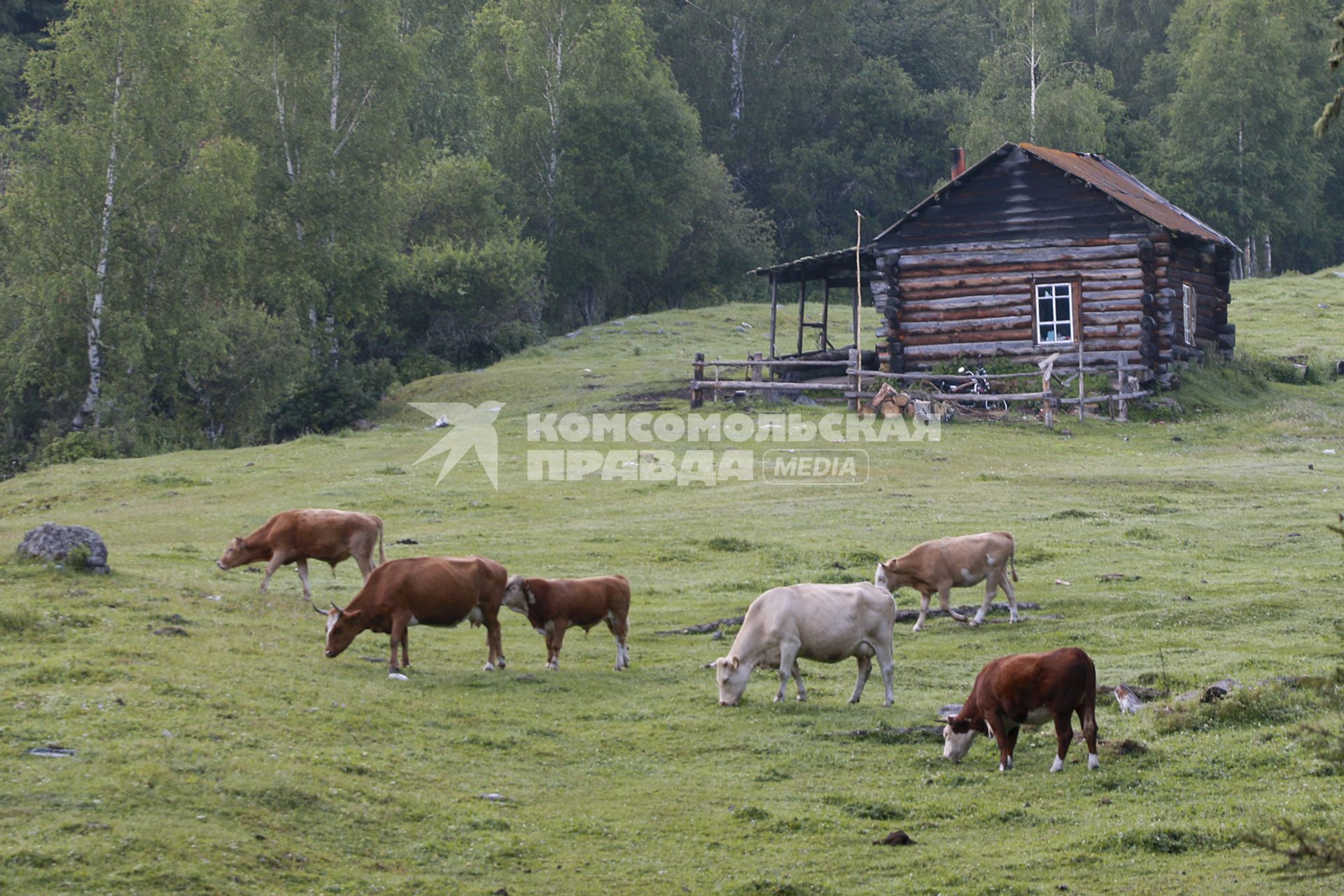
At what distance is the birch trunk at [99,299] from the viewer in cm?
4028

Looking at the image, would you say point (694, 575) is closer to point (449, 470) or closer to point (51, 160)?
point (449, 470)

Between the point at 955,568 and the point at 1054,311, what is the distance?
74.0 feet

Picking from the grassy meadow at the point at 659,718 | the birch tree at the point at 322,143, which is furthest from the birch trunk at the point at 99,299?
the grassy meadow at the point at 659,718

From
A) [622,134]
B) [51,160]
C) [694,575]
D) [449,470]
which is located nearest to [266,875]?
[694,575]

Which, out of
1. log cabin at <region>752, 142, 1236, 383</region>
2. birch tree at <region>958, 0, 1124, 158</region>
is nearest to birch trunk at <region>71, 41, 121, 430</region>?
log cabin at <region>752, 142, 1236, 383</region>

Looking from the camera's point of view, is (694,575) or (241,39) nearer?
(694,575)

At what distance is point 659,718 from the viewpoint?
14.5 metres

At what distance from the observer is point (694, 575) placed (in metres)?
22.0

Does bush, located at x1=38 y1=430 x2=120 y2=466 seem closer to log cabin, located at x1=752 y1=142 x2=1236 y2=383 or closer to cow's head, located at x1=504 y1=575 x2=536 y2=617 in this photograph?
log cabin, located at x1=752 y1=142 x2=1236 y2=383

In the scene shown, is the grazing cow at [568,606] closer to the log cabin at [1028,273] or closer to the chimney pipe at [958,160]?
the log cabin at [1028,273]

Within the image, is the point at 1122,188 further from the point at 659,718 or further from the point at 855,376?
the point at 659,718

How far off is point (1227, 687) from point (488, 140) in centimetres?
5728

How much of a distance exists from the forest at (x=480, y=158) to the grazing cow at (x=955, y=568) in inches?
1008

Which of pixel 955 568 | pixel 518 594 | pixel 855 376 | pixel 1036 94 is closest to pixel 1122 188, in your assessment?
pixel 855 376
